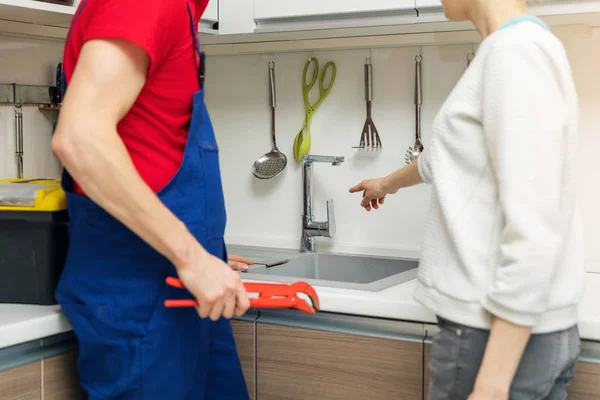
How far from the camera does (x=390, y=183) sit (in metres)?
1.53

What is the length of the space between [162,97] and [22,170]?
2.96 ft

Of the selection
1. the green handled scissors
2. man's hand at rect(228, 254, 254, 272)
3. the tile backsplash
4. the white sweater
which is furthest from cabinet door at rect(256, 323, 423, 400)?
the green handled scissors

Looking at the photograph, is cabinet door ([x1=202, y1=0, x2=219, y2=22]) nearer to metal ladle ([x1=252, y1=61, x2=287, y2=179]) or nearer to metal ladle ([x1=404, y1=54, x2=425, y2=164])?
metal ladle ([x1=252, y1=61, x2=287, y2=179])

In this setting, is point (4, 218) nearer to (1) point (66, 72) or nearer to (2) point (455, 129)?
(1) point (66, 72)

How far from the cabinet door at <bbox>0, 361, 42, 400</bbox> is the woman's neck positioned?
944 mm

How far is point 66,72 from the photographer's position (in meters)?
1.17

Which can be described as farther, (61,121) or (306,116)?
(306,116)

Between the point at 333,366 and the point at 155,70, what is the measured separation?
0.71m

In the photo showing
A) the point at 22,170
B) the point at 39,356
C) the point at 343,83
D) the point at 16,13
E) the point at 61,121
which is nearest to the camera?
the point at 61,121

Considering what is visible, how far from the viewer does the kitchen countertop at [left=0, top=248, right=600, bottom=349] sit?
131 cm

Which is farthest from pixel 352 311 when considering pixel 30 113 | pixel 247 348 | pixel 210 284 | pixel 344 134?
pixel 30 113

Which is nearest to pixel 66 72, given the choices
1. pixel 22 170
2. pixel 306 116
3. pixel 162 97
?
pixel 162 97

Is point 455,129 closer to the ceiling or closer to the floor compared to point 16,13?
closer to the floor

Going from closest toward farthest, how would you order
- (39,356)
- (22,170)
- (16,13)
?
(39,356)
(16,13)
(22,170)
